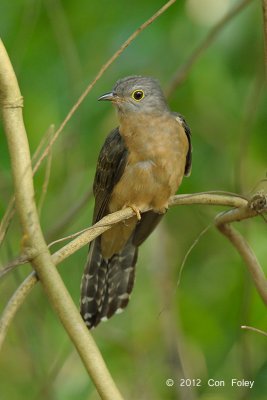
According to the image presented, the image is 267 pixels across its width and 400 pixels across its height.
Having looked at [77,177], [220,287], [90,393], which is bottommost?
[90,393]

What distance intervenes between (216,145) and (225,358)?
5.03 feet

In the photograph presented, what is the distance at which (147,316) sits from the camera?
5836mm

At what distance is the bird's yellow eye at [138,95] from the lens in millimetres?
4910

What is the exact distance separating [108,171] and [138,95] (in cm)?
55

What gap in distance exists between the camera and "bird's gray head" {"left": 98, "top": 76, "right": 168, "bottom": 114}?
4.83 m

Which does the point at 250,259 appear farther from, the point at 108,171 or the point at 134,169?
the point at 108,171

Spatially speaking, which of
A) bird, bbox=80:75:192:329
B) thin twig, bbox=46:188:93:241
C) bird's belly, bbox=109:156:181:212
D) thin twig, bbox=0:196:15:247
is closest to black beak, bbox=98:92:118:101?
bird, bbox=80:75:192:329

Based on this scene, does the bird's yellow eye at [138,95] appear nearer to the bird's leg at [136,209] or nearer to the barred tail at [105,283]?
the bird's leg at [136,209]

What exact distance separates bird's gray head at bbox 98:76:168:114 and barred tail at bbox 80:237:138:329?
0.96 m

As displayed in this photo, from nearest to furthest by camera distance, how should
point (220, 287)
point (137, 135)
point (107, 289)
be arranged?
point (137, 135), point (107, 289), point (220, 287)

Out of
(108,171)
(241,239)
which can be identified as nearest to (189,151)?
(108,171)

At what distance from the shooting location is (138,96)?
493 cm

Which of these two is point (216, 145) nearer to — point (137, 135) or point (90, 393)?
point (137, 135)

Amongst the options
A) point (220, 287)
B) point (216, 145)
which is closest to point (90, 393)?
point (220, 287)
